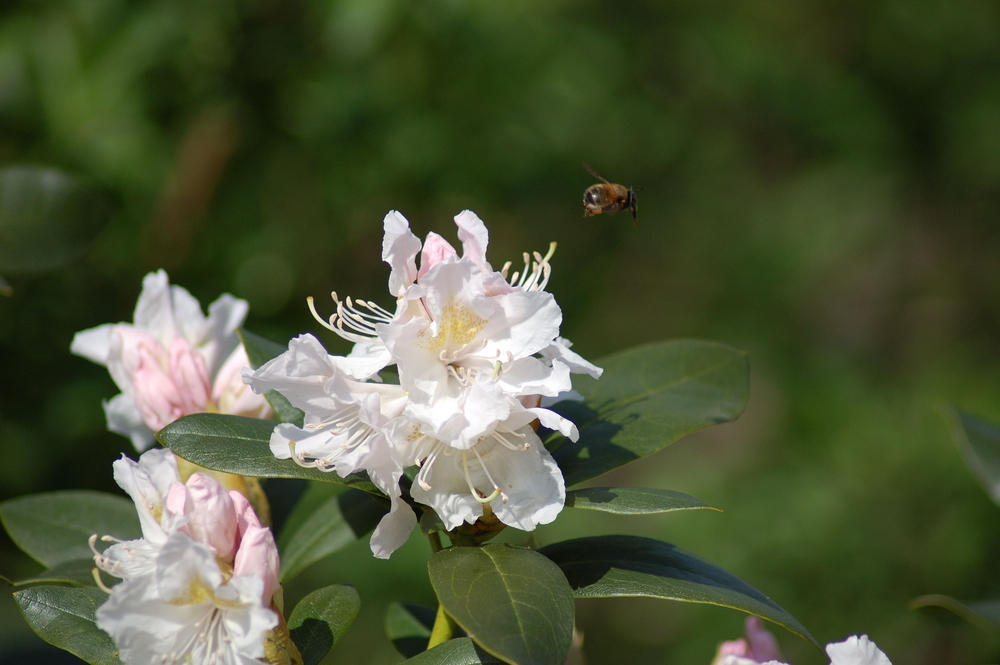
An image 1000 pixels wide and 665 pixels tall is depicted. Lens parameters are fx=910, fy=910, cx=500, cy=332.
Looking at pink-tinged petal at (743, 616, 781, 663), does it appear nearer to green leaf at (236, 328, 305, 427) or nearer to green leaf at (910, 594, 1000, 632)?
green leaf at (910, 594, 1000, 632)

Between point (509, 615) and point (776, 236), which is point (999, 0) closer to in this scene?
point (776, 236)

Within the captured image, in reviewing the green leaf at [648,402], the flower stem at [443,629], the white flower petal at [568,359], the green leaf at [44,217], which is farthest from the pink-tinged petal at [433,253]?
the green leaf at [44,217]

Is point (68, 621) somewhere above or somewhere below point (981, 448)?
above

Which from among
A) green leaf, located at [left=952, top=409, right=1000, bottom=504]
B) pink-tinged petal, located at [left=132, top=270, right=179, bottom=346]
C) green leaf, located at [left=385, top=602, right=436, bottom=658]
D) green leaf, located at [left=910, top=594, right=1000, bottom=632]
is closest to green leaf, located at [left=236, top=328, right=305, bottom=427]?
pink-tinged petal, located at [left=132, top=270, right=179, bottom=346]

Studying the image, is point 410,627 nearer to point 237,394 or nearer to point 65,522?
point 237,394

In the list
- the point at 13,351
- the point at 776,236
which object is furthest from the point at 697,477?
the point at 13,351

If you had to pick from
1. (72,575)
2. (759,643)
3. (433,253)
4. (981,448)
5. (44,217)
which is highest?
(433,253)

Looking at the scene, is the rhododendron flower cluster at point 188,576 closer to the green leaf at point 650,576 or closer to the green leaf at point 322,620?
the green leaf at point 322,620

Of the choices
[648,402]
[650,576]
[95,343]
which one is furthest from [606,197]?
[95,343]
